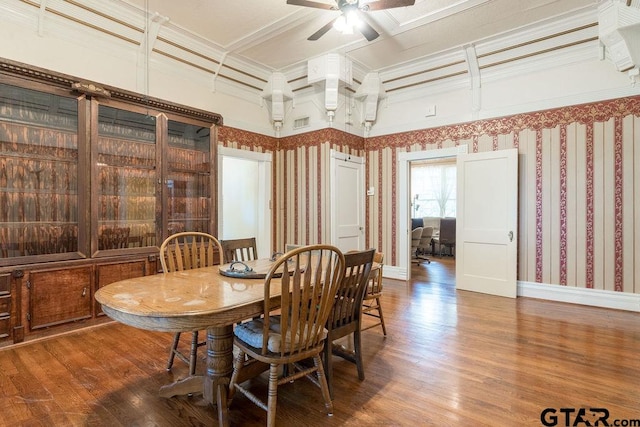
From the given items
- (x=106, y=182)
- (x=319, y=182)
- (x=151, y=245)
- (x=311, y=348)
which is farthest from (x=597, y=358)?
(x=106, y=182)

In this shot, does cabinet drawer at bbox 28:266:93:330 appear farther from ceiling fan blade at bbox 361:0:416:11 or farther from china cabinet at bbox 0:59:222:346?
ceiling fan blade at bbox 361:0:416:11

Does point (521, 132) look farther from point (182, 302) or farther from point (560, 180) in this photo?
point (182, 302)

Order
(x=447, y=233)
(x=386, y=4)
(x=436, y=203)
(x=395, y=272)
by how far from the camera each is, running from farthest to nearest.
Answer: (x=436, y=203)
(x=447, y=233)
(x=395, y=272)
(x=386, y=4)

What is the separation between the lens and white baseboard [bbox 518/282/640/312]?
393cm

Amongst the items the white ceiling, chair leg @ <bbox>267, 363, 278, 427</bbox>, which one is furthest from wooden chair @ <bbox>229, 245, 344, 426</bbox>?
the white ceiling

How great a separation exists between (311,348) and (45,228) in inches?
113

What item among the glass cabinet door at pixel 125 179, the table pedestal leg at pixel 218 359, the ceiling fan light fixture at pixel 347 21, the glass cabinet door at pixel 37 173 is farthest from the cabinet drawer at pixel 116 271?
the ceiling fan light fixture at pixel 347 21

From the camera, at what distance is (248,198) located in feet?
19.4

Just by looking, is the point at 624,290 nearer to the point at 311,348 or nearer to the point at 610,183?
the point at 610,183

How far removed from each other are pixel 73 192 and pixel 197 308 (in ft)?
8.39

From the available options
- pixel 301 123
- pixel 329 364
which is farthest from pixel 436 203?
pixel 329 364

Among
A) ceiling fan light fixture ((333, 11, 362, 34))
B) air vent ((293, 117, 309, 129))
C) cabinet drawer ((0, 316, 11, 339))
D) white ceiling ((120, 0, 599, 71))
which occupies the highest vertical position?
white ceiling ((120, 0, 599, 71))

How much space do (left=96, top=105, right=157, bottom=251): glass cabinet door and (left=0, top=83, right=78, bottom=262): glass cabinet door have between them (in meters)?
0.24

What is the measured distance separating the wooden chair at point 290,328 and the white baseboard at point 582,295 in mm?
3788
